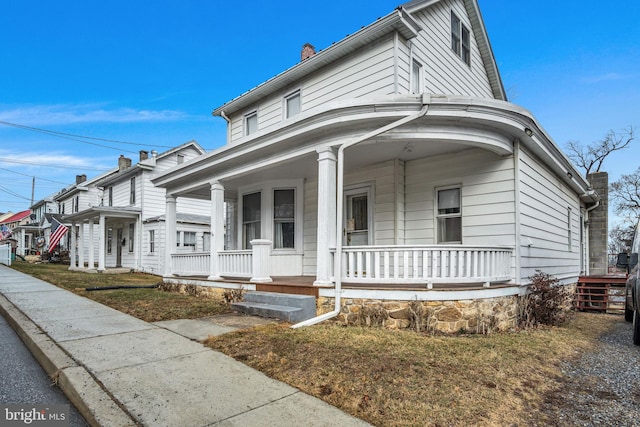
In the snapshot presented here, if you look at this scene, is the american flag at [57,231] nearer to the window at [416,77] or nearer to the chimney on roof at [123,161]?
the chimney on roof at [123,161]

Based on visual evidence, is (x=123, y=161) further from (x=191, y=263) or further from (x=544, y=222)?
(x=544, y=222)

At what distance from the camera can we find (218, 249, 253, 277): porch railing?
8031 millimetres

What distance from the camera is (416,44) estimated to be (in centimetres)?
881

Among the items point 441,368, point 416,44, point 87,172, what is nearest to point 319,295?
point 441,368

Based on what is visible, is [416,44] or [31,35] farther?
[31,35]

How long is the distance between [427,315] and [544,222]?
441 centimetres

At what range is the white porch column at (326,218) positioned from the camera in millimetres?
6328

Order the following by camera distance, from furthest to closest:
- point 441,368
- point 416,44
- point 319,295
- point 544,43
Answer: point 544,43 < point 416,44 < point 319,295 < point 441,368

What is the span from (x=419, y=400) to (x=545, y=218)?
6844 millimetres

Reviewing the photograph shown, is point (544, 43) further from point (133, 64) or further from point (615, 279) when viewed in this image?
point (133, 64)

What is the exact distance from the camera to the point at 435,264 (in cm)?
585

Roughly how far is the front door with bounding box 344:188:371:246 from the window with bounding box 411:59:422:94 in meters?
2.73

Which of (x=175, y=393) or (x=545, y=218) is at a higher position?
(x=545, y=218)

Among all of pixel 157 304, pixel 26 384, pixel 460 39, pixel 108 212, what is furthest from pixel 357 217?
pixel 108 212
